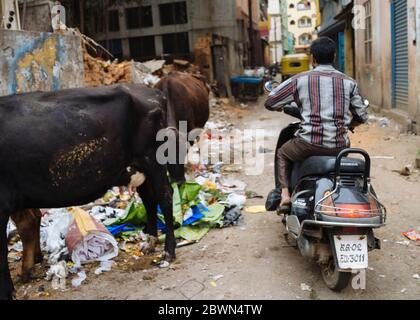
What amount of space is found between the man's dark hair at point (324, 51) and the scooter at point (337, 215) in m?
0.82

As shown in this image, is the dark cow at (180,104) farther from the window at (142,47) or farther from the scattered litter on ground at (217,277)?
the window at (142,47)

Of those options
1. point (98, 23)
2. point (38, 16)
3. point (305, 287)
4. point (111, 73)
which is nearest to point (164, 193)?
point (305, 287)

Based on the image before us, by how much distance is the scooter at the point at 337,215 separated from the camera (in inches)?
128

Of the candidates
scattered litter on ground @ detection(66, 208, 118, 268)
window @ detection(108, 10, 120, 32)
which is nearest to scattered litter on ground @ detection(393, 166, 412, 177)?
scattered litter on ground @ detection(66, 208, 118, 268)

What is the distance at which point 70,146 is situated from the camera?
153 inches

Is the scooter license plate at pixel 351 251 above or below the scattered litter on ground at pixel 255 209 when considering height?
above

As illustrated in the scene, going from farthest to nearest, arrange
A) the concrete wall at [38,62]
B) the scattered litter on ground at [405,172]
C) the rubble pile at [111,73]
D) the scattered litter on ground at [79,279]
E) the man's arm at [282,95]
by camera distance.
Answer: the rubble pile at [111,73], the scattered litter on ground at [405,172], the concrete wall at [38,62], the scattered litter on ground at [79,279], the man's arm at [282,95]

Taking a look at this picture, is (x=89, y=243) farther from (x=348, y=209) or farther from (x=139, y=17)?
(x=139, y=17)

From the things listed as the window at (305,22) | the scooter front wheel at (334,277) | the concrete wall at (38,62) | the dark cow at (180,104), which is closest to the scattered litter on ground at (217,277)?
the scooter front wheel at (334,277)

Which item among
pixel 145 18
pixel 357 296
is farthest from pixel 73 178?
pixel 145 18

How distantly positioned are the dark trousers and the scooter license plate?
0.78m

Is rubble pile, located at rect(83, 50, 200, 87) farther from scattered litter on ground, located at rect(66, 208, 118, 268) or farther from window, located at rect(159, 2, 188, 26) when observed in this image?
scattered litter on ground, located at rect(66, 208, 118, 268)
